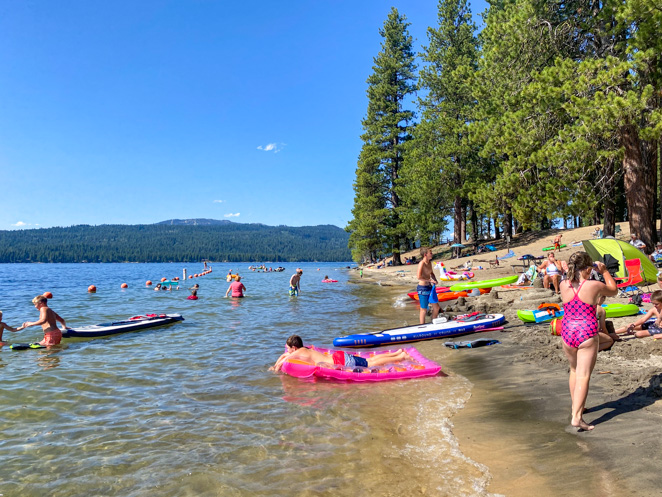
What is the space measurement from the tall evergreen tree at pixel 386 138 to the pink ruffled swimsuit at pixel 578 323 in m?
35.6

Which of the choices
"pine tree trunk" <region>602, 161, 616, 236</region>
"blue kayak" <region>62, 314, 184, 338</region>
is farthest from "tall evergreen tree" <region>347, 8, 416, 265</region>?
"blue kayak" <region>62, 314, 184, 338</region>

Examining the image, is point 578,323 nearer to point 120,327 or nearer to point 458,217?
point 120,327

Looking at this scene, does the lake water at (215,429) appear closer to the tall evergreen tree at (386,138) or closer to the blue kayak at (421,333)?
the blue kayak at (421,333)

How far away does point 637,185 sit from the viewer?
50.0ft

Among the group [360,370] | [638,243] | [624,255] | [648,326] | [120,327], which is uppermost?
[638,243]

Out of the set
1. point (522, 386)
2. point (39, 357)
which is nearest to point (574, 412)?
point (522, 386)

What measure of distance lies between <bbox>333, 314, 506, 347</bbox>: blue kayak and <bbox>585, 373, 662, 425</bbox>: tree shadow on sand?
5.35 meters

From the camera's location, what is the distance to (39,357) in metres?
9.69

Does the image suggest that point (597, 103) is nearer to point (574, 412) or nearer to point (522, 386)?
point (522, 386)

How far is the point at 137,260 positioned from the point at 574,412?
690ft

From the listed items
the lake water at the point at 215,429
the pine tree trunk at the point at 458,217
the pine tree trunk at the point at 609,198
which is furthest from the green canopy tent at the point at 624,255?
the pine tree trunk at the point at 458,217

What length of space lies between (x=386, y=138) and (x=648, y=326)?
1383 inches

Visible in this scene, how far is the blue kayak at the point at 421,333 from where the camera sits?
995 centimetres

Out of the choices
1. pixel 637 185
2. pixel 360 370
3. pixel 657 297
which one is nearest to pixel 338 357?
pixel 360 370
